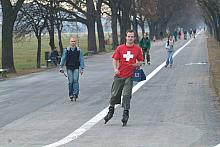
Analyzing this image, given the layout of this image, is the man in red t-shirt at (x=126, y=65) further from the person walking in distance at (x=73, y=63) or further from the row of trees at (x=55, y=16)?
the row of trees at (x=55, y=16)

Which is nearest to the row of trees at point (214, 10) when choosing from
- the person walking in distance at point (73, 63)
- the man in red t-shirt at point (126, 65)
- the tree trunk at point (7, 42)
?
the tree trunk at point (7, 42)

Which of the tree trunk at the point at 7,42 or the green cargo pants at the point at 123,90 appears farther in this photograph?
the tree trunk at the point at 7,42

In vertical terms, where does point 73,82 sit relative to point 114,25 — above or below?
below

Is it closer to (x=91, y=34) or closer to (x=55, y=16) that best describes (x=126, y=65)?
(x=55, y=16)

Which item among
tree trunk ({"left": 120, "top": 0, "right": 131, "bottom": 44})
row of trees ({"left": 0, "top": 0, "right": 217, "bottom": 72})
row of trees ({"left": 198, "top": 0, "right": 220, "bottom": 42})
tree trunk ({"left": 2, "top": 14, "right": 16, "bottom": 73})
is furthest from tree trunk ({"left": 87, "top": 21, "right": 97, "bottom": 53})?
tree trunk ({"left": 2, "top": 14, "right": 16, "bottom": 73})

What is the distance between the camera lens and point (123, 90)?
11.0 meters

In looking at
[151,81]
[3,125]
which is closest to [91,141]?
[3,125]

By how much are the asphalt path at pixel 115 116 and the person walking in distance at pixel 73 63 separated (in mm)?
397

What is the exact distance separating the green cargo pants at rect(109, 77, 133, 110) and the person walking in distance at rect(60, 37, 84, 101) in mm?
4300

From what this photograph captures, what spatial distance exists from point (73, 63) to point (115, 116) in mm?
3814

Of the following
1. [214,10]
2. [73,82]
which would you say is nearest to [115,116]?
[73,82]

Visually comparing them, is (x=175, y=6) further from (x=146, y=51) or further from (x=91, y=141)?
(x=91, y=141)

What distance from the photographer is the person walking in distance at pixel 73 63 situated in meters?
15.4

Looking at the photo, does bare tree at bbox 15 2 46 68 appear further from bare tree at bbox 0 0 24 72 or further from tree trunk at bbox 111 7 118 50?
tree trunk at bbox 111 7 118 50
